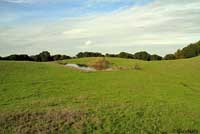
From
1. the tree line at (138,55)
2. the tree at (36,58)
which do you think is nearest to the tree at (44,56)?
the tree line at (138,55)

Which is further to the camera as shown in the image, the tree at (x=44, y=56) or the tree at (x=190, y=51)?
the tree at (x=190, y=51)

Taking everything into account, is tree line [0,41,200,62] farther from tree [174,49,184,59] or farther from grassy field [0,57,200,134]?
grassy field [0,57,200,134]

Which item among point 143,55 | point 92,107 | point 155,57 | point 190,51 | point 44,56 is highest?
point 190,51

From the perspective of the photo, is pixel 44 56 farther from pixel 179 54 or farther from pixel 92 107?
pixel 92 107

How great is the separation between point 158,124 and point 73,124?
3.28 metres

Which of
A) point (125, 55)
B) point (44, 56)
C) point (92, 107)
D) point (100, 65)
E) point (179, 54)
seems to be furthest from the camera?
point (125, 55)

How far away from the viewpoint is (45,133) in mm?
9039

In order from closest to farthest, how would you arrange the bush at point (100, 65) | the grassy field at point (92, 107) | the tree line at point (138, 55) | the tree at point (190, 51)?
1. the grassy field at point (92, 107)
2. the bush at point (100, 65)
3. the tree line at point (138, 55)
4. the tree at point (190, 51)

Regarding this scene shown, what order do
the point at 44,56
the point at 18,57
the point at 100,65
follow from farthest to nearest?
1. the point at 44,56
2. the point at 18,57
3. the point at 100,65

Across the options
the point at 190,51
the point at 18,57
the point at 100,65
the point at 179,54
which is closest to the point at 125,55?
the point at 179,54

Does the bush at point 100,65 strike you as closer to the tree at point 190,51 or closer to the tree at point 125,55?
the tree at point 125,55

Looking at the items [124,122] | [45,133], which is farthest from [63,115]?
[124,122]

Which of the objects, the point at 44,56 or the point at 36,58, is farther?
the point at 44,56

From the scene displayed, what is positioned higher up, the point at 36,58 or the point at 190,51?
the point at 190,51
